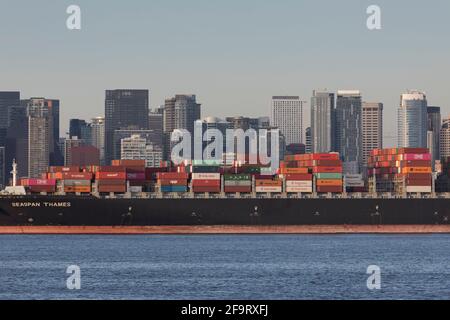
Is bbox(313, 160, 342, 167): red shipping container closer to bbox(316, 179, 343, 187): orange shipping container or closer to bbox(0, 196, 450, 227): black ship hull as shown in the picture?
bbox(316, 179, 343, 187): orange shipping container

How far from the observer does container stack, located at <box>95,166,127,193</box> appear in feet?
346

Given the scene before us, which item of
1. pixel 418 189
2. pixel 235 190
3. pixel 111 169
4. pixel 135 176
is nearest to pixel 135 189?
pixel 135 176

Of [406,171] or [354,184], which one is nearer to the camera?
[406,171]

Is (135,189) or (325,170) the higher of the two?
(325,170)

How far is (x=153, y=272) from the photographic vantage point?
48531mm

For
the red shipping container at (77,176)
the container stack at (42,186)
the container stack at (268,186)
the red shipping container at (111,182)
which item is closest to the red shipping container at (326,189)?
the container stack at (268,186)

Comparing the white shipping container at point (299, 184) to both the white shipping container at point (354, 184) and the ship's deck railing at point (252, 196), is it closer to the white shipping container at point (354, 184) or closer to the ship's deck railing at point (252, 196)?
the ship's deck railing at point (252, 196)

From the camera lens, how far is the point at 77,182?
10625 cm

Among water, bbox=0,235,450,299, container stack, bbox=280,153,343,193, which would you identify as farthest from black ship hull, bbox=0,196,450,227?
water, bbox=0,235,450,299

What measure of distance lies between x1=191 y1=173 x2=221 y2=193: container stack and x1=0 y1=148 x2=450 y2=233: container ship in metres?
0.11

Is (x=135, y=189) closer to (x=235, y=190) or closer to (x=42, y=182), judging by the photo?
(x=42, y=182)

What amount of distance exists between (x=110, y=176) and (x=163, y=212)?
363 inches
